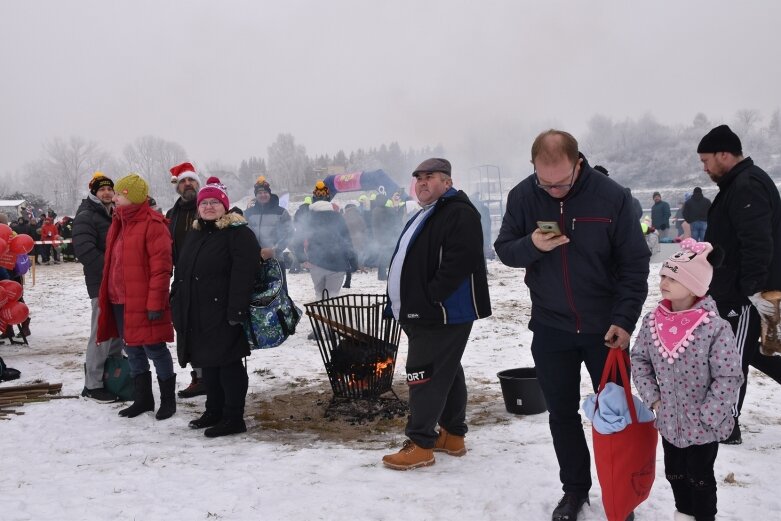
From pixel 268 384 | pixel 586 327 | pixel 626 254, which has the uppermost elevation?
pixel 626 254

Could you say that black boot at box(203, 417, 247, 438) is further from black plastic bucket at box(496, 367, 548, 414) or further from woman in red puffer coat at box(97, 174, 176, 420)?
black plastic bucket at box(496, 367, 548, 414)

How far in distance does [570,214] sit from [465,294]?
1.05 m

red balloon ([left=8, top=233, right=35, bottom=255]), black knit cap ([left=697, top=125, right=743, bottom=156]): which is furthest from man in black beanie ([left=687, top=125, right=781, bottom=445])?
red balloon ([left=8, top=233, right=35, bottom=255])

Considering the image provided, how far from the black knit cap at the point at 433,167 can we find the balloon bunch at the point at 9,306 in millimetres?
5370

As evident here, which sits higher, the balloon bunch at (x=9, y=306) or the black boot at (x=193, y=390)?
the balloon bunch at (x=9, y=306)

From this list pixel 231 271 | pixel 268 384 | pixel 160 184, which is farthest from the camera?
pixel 160 184

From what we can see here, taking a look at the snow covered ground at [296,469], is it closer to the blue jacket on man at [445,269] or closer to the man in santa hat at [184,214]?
the man in santa hat at [184,214]

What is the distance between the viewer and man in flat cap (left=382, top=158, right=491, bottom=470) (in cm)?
387

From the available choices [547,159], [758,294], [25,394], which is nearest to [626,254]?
[547,159]

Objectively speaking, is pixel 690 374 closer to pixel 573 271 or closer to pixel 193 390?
pixel 573 271

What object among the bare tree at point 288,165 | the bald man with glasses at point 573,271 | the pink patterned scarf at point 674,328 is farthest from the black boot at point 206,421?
the bare tree at point 288,165

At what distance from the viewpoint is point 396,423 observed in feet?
16.3

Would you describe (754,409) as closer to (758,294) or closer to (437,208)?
(758,294)

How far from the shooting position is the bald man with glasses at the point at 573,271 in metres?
3.02
